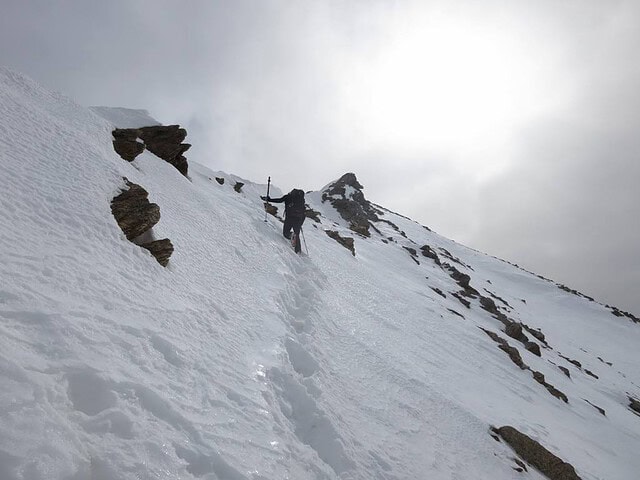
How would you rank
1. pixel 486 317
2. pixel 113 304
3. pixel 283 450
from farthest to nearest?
pixel 486 317, pixel 113 304, pixel 283 450

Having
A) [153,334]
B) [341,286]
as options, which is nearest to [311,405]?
[153,334]

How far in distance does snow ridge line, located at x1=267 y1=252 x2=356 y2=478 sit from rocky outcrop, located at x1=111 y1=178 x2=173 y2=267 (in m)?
3.15

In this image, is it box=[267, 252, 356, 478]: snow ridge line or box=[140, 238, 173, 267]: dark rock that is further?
box=[140, 238, 173, 267]: dark rock

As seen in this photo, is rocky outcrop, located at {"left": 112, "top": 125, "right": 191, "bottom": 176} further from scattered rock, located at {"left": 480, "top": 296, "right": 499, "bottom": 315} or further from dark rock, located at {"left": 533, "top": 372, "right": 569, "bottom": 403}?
scattered rock, located at {"left": 480, "top": 296, "right": 499, "bottom": 315}

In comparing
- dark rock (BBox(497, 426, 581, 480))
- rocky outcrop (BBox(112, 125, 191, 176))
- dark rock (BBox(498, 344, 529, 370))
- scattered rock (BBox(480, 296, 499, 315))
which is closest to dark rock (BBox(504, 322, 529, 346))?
scattered rock (BBox(480, 296, 499, 315))

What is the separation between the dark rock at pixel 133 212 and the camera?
6.86 metres

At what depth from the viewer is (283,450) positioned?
441 centimetres

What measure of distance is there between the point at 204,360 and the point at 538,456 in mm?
8144

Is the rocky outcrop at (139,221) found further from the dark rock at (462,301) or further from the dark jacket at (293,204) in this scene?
the dark rock at (462,301)

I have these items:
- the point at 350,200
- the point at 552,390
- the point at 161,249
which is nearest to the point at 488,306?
the point at 552,390

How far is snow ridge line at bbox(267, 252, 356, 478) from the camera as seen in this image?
200 inches

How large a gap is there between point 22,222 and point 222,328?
133 inches

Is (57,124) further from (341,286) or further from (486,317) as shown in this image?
(486,317)

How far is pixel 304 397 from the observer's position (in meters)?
5.84
